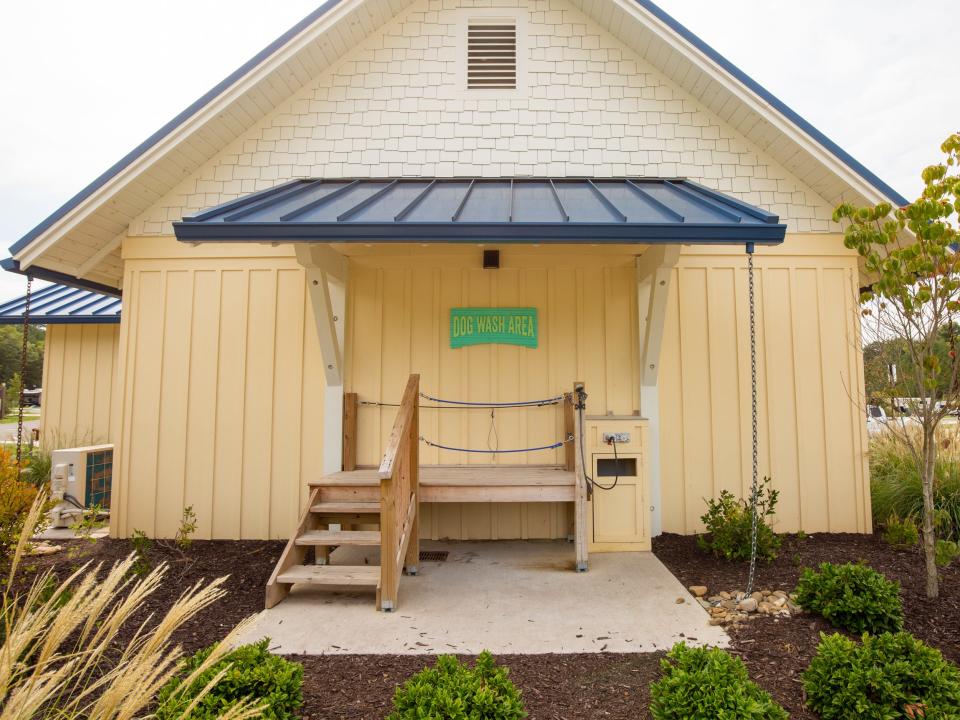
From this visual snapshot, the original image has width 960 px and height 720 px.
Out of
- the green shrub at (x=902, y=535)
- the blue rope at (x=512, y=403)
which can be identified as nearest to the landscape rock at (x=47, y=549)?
the blue rope at (x=512, y=403)

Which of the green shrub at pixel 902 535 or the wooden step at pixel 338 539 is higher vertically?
the wooden step at pixel 338 539

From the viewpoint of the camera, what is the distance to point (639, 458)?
5590 mm

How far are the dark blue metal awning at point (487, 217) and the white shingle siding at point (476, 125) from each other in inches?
22.8

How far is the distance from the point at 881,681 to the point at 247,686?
3.03m

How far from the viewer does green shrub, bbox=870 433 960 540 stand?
5.96 metres

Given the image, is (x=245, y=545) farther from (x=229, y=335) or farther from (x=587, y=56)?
(x=587, y=56)

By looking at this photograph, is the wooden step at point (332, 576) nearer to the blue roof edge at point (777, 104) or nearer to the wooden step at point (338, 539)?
the wooden step at point (338, 539)

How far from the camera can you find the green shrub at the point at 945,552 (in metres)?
4.59

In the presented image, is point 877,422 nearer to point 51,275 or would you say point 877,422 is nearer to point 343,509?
point 343,509

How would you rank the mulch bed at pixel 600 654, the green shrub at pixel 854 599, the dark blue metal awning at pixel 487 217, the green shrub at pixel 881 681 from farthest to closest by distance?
the dark blue metal awning at pixel 487 217, the green shrub at pixel 854 599, the mulch bed at pixel 600 654, the green shrub at pixel 881 681

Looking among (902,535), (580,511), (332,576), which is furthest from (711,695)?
(902,535)

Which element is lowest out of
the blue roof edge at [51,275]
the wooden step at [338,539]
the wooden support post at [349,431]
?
the wooden step at [338,539]

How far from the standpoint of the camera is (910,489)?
6406 millimetres

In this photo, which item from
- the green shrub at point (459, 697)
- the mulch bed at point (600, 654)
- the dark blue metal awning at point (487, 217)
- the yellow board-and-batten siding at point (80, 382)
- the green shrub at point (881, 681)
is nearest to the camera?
the green shrub at point (459, 697)
